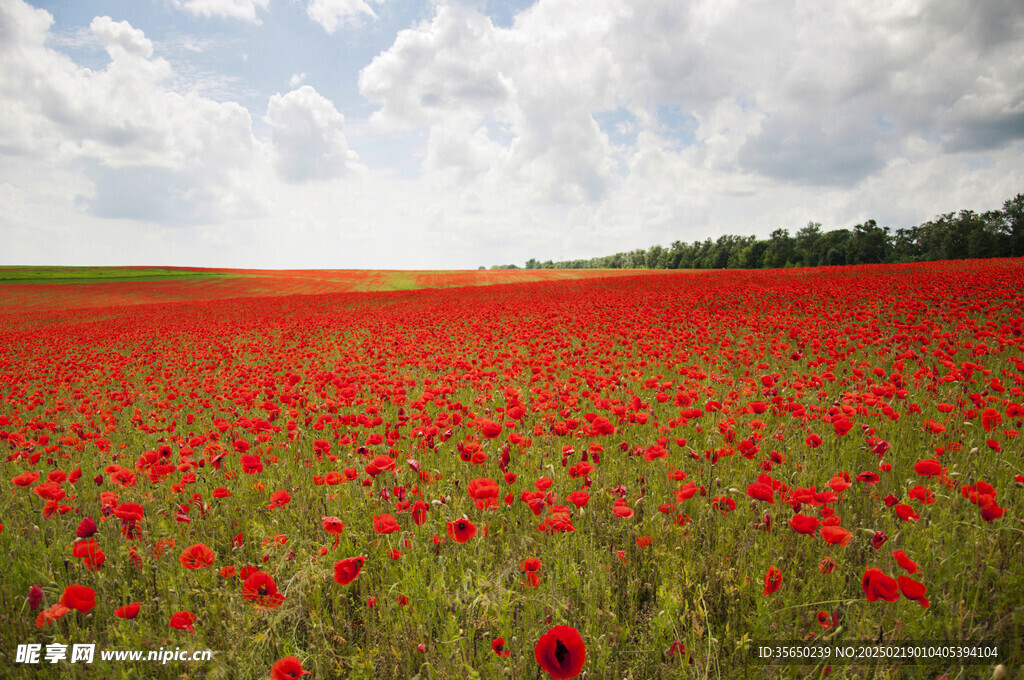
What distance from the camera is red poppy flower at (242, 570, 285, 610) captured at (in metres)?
1.90

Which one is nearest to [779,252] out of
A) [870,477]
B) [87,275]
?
[870,477]

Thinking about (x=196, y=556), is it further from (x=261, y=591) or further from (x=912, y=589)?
(x=912, y=589)

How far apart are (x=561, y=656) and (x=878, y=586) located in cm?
116

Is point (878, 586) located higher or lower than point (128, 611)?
higher

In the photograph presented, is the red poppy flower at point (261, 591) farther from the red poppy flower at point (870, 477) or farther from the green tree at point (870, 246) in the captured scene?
the green tree at point (870, 246)

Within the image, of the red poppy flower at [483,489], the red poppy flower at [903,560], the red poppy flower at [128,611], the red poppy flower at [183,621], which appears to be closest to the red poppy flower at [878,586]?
the red poppy flower at [903,560]

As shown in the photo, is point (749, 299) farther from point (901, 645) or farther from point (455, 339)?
point (901, 645)

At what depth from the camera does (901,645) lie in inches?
78.2

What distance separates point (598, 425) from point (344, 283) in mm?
44717

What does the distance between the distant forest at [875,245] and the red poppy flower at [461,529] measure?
6678cm

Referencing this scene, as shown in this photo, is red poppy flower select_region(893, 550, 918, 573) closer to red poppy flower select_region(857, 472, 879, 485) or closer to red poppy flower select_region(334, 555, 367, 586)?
red poppy flower select_region(857, 472, 879, 485)

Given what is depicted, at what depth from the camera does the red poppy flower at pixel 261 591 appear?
190 cm

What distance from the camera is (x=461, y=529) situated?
6.79 feet

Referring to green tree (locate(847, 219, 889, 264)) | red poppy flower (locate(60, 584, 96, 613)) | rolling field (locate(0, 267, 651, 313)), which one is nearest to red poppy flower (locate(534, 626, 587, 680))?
red poppy flower (locate(60, 584, 96, 613))
